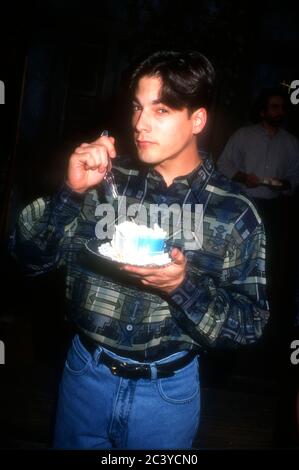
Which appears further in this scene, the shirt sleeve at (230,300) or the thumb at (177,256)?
the shirt sleeve at (230,300)

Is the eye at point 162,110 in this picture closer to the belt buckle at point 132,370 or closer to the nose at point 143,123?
the nose at point 143,123

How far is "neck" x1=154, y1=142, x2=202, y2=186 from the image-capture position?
179cm

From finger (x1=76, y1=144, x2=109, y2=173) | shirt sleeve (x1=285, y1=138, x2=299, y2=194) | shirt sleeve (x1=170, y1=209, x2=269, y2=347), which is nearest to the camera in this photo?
shirt sleeve (x1=170, y1=209, x2=269, y2=347)

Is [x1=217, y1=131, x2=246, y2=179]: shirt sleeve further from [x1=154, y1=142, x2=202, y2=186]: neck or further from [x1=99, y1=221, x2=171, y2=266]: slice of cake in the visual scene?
[x1=99, y1=221, x2=171, y2=266]: slice of cake

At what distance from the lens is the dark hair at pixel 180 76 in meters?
1.71

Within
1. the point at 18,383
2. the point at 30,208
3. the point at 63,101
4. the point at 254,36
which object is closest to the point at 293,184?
the point at 254,36

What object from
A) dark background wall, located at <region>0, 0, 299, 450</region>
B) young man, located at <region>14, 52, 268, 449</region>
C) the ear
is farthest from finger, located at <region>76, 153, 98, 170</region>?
dark background wall, located at <region>0, 0, 299, 450</region>

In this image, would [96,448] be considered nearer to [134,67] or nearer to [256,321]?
[256,321]

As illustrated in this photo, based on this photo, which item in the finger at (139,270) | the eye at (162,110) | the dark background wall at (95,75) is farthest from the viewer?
the dark background wall at (95,75)

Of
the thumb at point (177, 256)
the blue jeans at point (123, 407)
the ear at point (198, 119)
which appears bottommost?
the blue jeans at point (123, 407)

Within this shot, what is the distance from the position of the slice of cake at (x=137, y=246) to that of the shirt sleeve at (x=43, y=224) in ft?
0.66

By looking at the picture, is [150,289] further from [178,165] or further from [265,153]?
[265,153]

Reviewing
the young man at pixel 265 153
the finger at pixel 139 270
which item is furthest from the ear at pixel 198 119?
the young man at pixel 265 153

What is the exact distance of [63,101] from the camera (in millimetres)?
5453
